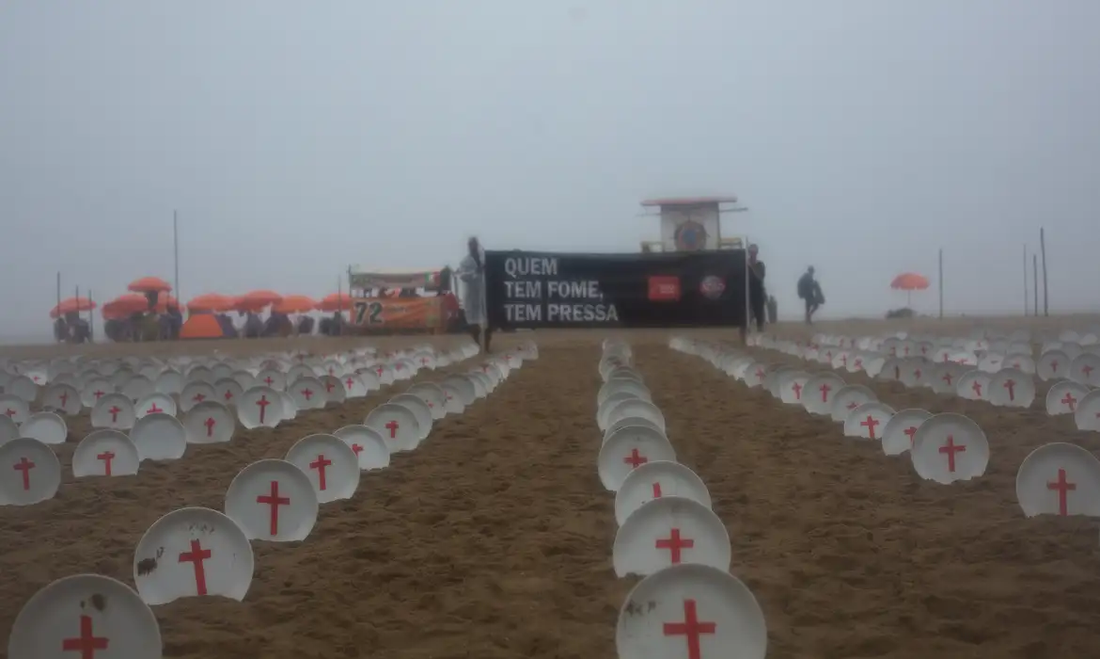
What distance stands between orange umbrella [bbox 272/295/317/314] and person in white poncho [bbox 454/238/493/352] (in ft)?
108

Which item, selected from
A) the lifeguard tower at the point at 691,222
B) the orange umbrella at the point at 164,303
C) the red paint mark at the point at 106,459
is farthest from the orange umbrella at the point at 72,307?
the red paint mark at the point at 106,459

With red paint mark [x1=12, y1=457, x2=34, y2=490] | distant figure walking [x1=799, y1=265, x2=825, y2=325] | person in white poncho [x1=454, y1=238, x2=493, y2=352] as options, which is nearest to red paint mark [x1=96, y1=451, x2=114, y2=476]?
red paint mark [x1=12, y1=457, x2=34, y2=490]

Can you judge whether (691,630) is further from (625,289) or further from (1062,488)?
(625,289)

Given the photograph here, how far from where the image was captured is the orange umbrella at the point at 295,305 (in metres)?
52.4

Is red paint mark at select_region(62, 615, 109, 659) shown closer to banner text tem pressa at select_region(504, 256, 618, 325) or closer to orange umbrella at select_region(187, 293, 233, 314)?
banner text tem pressa at select_region(504, 256, 618, 325)

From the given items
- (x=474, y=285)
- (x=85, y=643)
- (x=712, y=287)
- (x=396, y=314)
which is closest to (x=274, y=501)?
(x=85, y=643)

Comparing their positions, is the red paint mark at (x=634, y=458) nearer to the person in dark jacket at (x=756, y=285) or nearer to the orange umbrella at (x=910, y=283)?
the person in dark jacket at (x=756, y=285)

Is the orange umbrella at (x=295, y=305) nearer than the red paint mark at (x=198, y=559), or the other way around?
the red paint mark at (x=198, y=559)

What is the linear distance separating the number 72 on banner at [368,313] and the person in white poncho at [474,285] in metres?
20.1

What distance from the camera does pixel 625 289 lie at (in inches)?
839

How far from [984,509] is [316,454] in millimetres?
4478

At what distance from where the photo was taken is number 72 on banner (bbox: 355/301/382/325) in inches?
1606

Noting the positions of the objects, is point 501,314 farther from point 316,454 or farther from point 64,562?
point 64,562

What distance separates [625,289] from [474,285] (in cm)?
301
